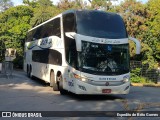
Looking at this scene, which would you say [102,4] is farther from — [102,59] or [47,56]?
[102,59]

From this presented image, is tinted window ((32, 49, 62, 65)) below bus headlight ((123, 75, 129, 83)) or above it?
above

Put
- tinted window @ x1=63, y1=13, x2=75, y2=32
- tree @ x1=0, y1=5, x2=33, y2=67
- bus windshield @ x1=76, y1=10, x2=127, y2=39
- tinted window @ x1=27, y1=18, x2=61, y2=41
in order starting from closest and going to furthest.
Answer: bus windshield @ x1=76, y1=10, x2=127, y2=39 < tinted window @ x1=63, y1=13, x2=75, y2=32 < tinted window @ x1=27, y1=18, x2=61, y2=41 < tree @ x1=0, y1=5, x2=33, y2=67

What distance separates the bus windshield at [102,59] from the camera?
14.8 metres

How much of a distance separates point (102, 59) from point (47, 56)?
619 cm

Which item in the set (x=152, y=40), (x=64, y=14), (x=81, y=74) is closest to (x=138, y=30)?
(x=152, y=40)

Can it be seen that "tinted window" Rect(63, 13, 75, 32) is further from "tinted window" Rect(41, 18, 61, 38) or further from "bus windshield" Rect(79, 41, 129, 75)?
"bus windshield" Rect(79, 41, 129, 75)

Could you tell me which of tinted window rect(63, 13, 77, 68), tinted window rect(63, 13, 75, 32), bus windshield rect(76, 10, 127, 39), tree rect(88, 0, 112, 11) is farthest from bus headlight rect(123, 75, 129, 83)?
tree rect(88, 0, 112, 11)

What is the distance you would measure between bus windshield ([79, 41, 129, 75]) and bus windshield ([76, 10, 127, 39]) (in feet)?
1.65

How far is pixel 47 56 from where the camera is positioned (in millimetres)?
20484

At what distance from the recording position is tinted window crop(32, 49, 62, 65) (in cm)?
1772

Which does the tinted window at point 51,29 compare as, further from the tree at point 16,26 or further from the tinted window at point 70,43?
the tree at point 16,26

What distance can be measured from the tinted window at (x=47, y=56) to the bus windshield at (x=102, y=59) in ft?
8.36

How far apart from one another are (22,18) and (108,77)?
38.6 m

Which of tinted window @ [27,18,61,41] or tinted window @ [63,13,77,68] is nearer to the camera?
tinted window @ [63,13,77,68]
